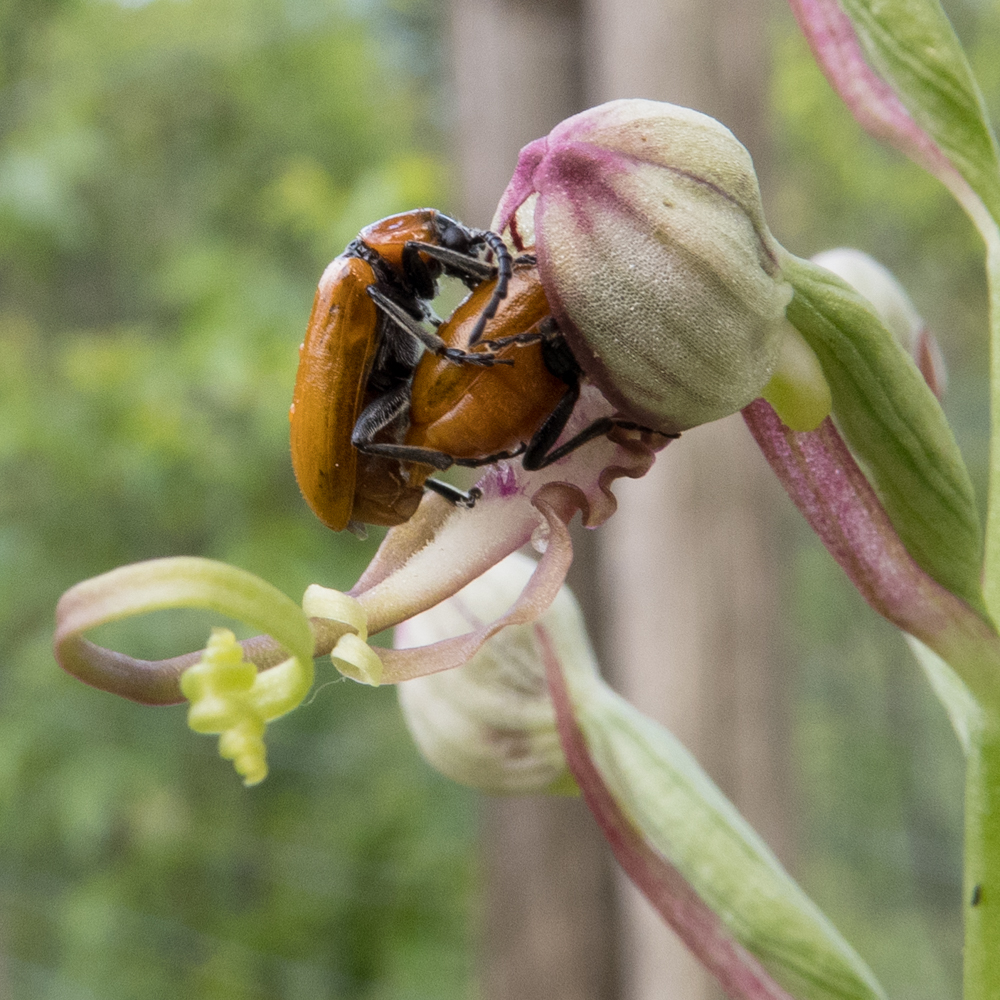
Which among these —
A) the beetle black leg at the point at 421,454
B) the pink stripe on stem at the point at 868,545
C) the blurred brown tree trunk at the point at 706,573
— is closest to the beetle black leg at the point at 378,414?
the beetle black leg at the point at 421,454

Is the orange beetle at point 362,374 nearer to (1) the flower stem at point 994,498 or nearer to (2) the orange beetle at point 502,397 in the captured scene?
(2) the orange beetle at point 502,397

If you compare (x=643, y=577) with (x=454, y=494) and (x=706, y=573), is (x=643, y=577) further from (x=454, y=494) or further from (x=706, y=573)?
(x=454, y=494)

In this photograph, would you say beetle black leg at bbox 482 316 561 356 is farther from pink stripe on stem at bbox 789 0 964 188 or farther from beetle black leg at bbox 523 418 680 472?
pink stripe on stem at bbox 789 0 964 188

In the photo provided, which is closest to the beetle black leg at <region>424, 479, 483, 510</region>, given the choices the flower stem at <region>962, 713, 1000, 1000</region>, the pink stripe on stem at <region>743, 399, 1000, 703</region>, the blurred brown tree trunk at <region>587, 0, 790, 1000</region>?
the pink stripe on stem at <region>743, 399, 1000, 703</region>

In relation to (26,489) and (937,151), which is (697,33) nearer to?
(937,151)

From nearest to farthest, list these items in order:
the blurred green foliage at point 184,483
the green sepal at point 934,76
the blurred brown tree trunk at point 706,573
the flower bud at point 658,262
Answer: the flower bud at point 658,262 < the green sepal at point 934,76 < the blurred brown tree trunk at point 706,573 < the blurred green foliage at point 184,483
